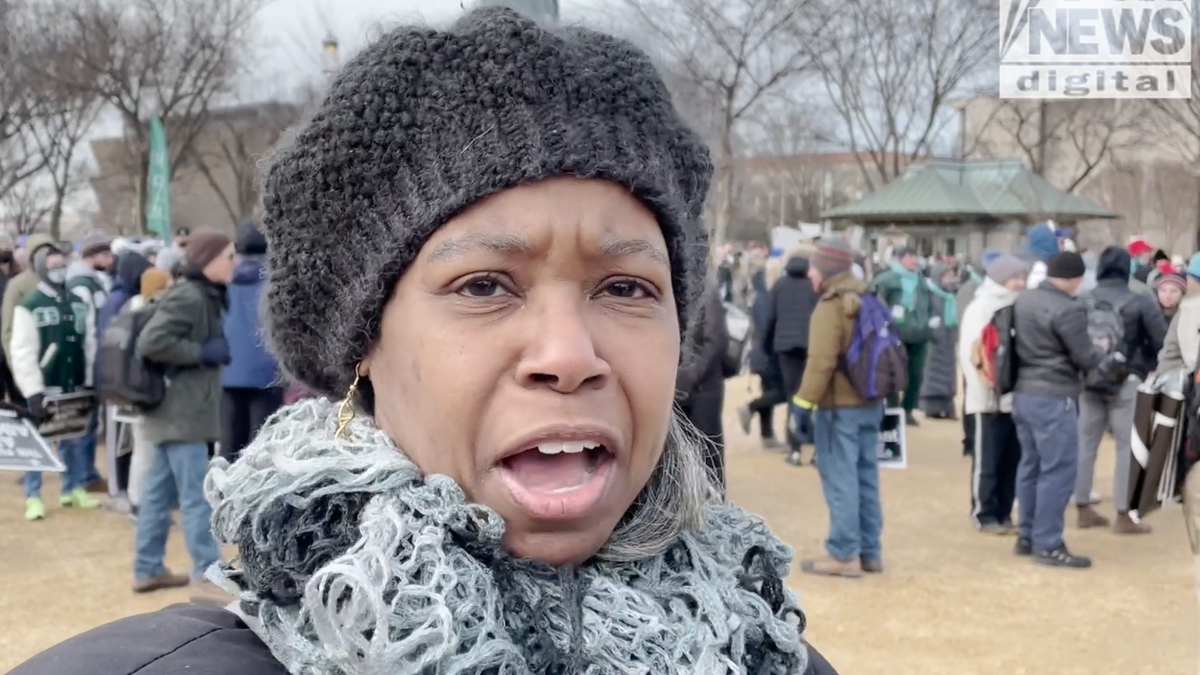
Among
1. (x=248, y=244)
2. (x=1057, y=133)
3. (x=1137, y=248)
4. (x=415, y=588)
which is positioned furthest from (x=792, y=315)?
(x=1057, y=133)

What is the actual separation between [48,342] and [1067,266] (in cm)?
675

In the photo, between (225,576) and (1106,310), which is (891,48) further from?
(225,576)

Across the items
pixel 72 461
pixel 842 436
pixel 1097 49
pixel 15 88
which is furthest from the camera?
pixel 15 88

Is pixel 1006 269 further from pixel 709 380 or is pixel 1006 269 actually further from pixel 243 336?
pixel 243 336

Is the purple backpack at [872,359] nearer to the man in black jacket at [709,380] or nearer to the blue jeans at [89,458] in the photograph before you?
the man in black jacket at [709,380]

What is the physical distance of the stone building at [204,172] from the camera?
26.7 metres

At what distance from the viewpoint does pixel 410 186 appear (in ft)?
4.05

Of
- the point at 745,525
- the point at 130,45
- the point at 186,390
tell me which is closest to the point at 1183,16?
the point at 186,390

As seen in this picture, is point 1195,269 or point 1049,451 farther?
point 1195,269

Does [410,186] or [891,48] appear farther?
[891,48]

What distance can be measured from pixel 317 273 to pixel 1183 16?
9124 millimetres

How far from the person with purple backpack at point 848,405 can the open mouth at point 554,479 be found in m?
5.02

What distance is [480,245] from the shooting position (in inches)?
48.0

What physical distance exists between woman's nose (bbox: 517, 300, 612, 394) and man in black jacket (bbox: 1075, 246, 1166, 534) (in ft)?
23.8
